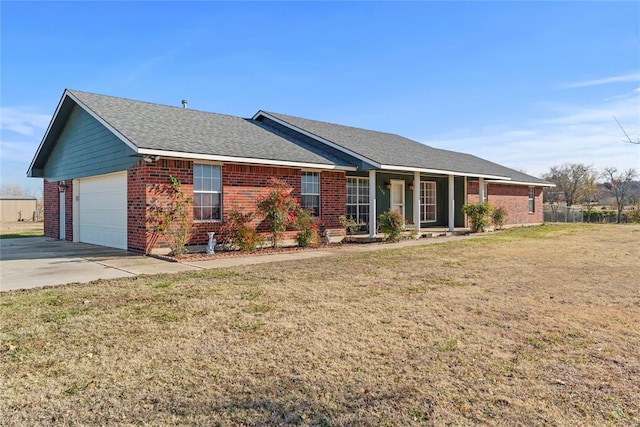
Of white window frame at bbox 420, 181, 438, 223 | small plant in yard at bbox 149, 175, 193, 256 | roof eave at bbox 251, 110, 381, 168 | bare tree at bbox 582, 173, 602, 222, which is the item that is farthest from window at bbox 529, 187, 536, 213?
small plant in yard at bbox 149, 175, 193, 256

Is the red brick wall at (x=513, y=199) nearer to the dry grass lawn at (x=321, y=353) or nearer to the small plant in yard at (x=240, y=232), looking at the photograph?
the small plant in yard at (x=240, y=232)

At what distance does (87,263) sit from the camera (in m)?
10.1

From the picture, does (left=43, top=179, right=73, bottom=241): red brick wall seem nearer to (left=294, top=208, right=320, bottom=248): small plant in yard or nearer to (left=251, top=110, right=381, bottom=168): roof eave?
(left=251, top=110, right=381, bottom=168): roof eave

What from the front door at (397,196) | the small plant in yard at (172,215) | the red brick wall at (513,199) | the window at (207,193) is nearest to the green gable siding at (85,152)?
the small plant in yard at (172,215)

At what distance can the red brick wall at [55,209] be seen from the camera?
54.5 ft

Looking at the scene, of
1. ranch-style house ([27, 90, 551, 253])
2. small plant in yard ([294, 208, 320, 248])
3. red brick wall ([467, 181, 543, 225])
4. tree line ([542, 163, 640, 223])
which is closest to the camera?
ranch-style house ([27, 90, 551, 253])

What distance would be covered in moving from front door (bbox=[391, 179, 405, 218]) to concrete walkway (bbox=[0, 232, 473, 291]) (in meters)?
5.96

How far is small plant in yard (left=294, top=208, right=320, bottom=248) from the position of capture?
13.6 m

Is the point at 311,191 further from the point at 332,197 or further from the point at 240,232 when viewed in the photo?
the point at 240,232

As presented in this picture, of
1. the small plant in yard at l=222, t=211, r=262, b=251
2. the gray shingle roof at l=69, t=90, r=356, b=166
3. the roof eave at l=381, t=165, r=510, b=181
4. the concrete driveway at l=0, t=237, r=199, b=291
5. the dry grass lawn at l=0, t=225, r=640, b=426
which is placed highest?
the gray shingle roof at l=69, t=90, r=356, b=166

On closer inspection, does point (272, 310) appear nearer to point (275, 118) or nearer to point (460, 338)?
point (460, 338)

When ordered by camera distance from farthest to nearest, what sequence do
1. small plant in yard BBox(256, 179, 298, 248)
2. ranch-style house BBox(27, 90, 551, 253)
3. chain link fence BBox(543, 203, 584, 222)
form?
1. chain link fence BBox(543, 203, 584, 222)
2. small plant in yard BBox(256, 179, 298, 248)
3. ranch-style house BBox(27, 90, 551, 253)

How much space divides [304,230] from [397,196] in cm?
745

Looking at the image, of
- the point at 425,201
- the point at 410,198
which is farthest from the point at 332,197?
the point at 425,201
